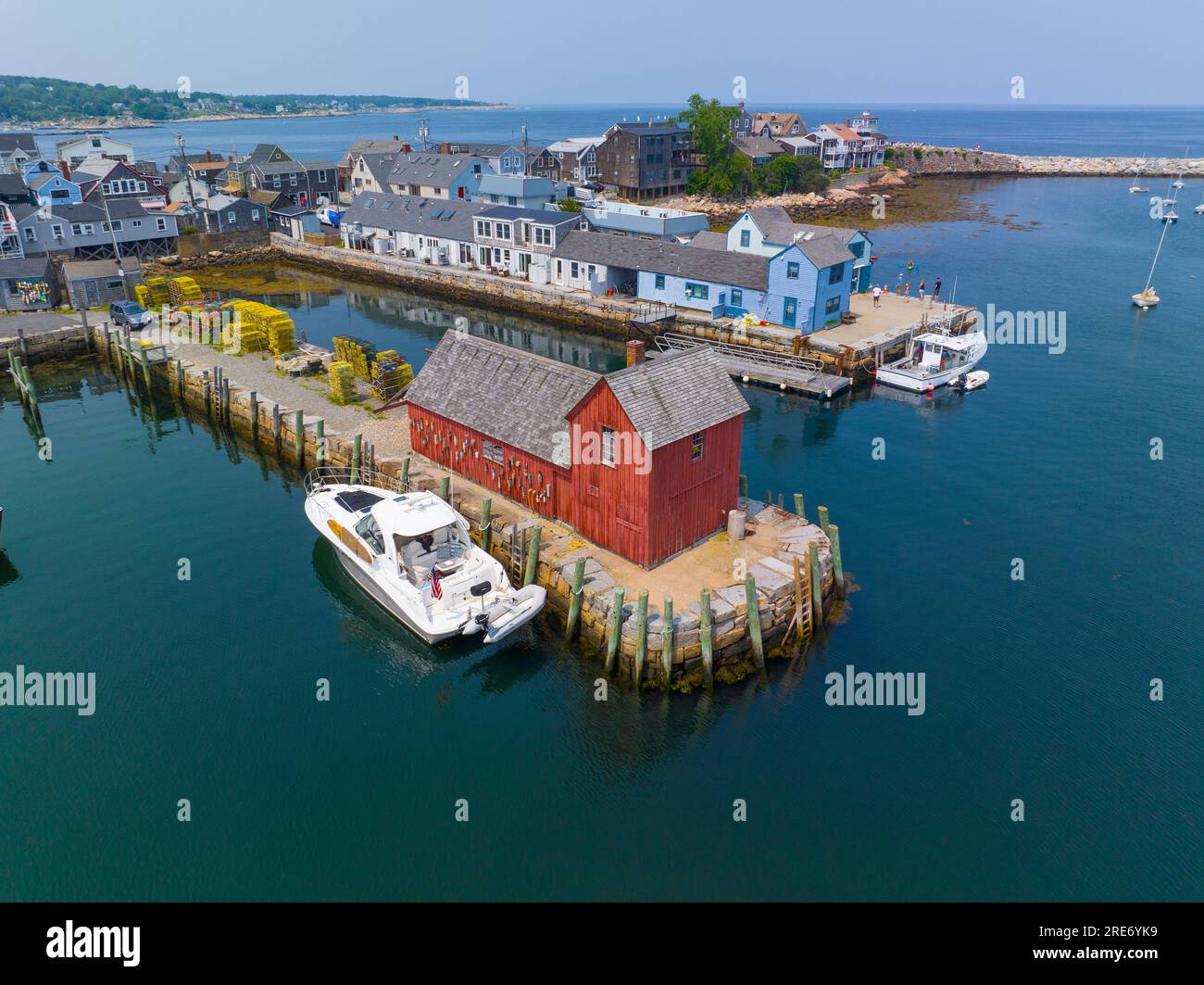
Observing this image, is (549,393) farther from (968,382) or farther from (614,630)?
(968,382)

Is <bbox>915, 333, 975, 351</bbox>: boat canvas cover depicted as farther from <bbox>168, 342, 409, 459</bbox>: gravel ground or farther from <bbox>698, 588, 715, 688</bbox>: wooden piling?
<bbox>698, 588, 715, 688</bbox>: wooden piling

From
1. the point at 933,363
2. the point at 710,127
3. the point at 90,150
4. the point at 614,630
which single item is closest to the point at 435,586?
the point at 614,630

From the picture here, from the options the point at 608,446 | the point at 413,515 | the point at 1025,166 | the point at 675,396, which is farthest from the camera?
the point at 1025,166

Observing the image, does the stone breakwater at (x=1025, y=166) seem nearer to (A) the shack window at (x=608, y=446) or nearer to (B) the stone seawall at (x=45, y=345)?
(B) the stone seawall at (x=45, y=345)

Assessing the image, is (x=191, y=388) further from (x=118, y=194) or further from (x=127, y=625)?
(x=118, y=194)

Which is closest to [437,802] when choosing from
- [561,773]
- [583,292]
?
[561,773]

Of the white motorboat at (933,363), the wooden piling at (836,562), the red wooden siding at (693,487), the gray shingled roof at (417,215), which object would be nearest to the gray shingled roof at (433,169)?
the gray shingled roof at (417,215)
